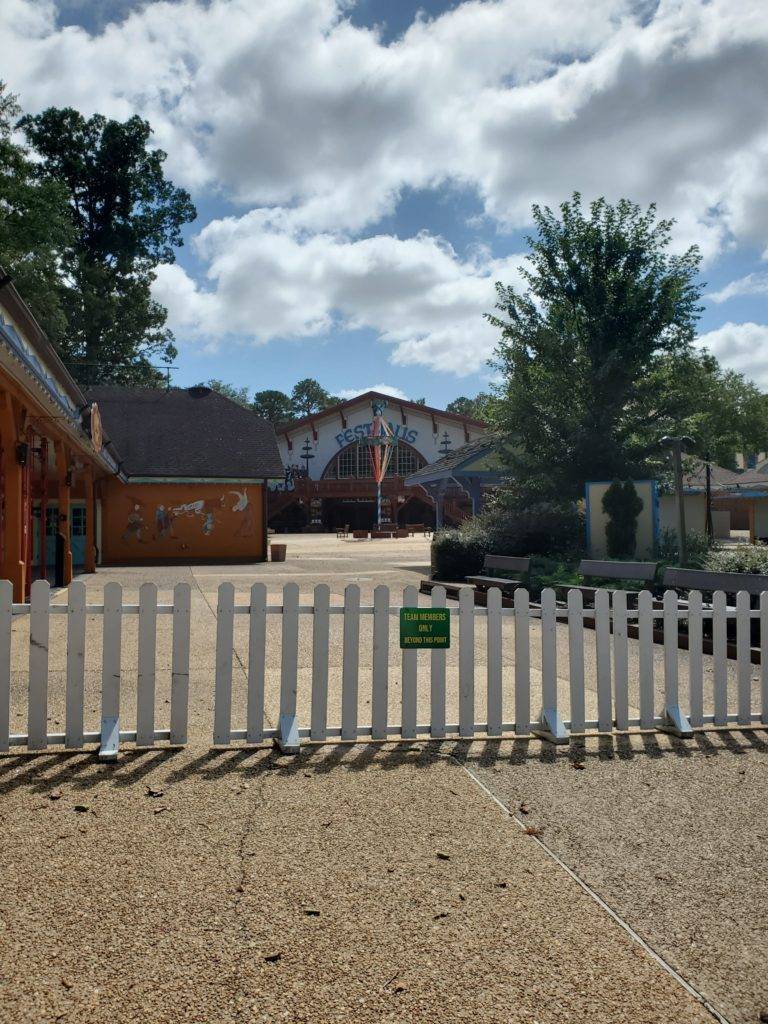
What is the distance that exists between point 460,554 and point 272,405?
94.2 metres

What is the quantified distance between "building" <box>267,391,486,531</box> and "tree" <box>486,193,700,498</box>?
138ft

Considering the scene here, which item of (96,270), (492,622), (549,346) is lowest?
(492,622)

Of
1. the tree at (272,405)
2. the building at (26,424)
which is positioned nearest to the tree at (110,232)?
the building at (26,424)

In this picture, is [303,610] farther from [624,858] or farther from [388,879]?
[624,858]

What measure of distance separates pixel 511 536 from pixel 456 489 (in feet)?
145

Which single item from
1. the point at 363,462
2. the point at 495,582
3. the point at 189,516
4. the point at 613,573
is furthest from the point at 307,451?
the point at 613,573

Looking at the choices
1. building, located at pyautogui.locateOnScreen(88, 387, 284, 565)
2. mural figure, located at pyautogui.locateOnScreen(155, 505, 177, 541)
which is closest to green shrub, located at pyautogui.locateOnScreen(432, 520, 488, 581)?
building, located at pyautogui.locateOnScreen(88, 387, 284, 565)

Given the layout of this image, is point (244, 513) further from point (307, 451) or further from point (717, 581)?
point (307, 451)

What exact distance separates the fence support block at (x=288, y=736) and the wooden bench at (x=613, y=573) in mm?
6654

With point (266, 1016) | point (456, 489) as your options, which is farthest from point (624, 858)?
point (456, 489)

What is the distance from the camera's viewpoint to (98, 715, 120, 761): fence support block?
470cm

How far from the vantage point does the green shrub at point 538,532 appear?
16.6 m

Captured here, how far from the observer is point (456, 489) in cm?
6056

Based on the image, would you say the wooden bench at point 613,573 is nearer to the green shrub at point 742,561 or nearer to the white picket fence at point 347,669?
the green shrub at point 742,561
